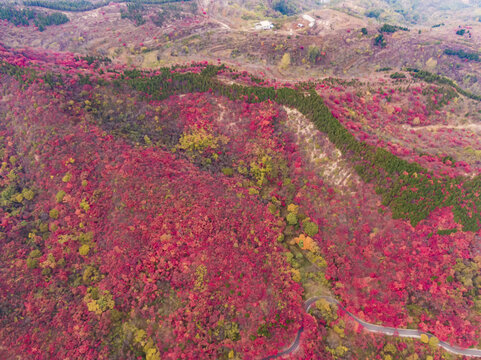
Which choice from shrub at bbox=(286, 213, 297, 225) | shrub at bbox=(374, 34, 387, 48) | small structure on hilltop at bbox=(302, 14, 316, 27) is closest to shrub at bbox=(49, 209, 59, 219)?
shrub at bbox=(286, 213, 297, 225)

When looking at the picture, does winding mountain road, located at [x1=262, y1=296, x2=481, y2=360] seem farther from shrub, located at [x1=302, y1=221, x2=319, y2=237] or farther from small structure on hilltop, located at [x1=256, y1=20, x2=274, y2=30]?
small structure on hilltop, located at [x1=256, y1=20, x2=274, y2=30]

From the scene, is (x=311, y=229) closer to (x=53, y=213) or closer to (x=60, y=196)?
(x=60, y=196)

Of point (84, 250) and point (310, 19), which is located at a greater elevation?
point (310, 19)

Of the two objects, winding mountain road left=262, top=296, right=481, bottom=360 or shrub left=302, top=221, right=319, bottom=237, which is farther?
shrub left=302, top=221, right=319, bottom=237

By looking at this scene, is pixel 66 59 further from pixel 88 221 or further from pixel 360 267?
pixel 360 267

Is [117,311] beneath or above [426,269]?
beneath

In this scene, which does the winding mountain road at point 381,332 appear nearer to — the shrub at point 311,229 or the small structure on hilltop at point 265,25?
the shrub at point 311,229

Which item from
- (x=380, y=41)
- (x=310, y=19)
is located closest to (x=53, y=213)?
(x=310, y=19)

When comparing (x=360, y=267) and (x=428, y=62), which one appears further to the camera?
(x=428, y=62)

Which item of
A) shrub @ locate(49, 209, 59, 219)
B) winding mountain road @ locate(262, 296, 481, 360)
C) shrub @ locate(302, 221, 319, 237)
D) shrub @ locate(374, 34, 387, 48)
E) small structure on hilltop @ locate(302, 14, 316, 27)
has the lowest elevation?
winding mountain road @ locate(262, 296, 481, 360)

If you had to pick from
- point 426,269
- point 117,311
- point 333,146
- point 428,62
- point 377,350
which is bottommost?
point 377,350

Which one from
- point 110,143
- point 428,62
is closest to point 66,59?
point 110,143
